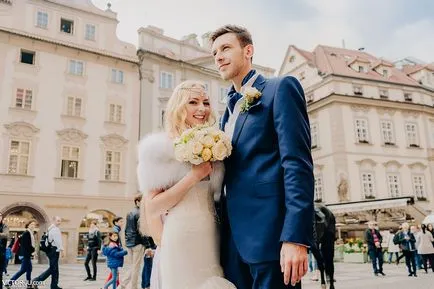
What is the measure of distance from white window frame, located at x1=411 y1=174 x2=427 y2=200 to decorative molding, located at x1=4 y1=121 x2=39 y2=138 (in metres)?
27.5

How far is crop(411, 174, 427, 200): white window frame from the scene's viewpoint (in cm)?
3120

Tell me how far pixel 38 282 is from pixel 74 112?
1552cm

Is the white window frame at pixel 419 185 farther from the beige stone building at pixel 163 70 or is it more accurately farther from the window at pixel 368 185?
the beige stone building at pixel 163 70

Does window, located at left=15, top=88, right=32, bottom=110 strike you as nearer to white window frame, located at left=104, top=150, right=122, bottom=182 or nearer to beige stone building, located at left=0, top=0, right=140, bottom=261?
beige stone building, located at left=0, top=0, right=140, bottom=261

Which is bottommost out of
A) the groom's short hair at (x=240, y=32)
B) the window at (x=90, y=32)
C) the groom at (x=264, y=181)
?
the groom at (x=264, y=181)

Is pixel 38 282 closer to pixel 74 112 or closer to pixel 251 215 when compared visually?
pixel 251 215

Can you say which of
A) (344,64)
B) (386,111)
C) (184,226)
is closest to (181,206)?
(184,226)

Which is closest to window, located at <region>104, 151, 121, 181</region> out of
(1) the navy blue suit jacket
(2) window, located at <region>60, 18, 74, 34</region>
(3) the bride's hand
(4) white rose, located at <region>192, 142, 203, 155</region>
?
(2) window, located at <region>60, 18, 74, 34</region>

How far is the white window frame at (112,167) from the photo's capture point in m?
23.6

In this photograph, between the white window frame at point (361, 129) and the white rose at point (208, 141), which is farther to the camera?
the white window frame at point (361, 129)

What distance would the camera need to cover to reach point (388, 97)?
3212cm

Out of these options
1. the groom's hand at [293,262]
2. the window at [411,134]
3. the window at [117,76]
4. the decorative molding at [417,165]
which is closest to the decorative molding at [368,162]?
the decorative molding at [417,165]

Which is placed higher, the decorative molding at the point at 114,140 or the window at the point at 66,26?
the window at the point at 66,26

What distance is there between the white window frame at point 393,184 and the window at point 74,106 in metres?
23.1
